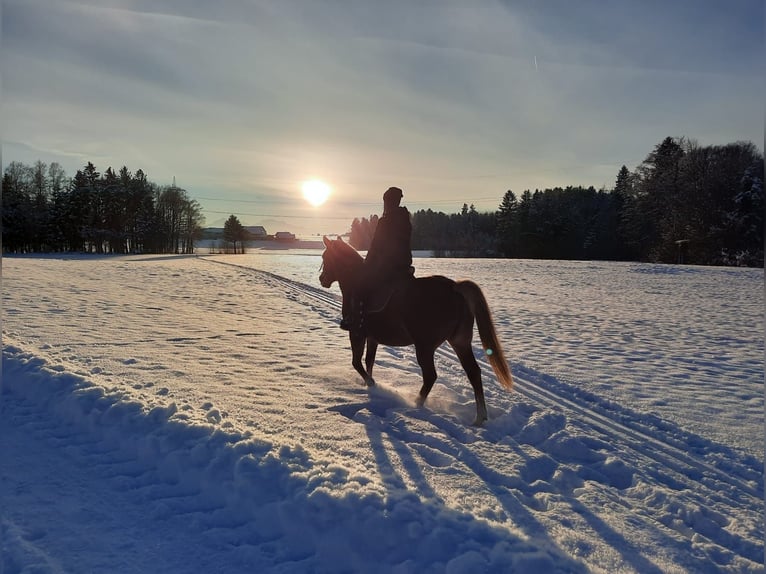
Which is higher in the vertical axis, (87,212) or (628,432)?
(87,212)

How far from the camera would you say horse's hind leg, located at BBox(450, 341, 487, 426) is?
16.1ft

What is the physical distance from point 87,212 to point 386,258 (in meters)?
69.7

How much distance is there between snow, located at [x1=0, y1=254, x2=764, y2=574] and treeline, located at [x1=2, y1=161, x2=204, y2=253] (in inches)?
2424

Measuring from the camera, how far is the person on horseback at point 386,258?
5305 mm

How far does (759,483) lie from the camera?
3.85 metres

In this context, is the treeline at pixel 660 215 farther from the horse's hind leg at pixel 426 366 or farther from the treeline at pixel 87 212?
the treeline at pixel 87 212

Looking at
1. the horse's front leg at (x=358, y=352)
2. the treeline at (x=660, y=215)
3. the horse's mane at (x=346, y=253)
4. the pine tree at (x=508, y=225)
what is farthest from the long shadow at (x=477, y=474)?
the pine tree at (x=508, y=225)

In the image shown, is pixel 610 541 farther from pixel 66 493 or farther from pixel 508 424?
pixel 66 493

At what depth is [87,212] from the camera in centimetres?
5972

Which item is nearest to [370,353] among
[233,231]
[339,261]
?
[339,261]

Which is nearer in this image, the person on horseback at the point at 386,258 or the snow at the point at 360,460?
the snow at the point at 360,460

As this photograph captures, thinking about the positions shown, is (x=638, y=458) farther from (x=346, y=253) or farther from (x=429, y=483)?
(x=346, y=253)

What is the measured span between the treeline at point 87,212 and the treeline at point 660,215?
154ft

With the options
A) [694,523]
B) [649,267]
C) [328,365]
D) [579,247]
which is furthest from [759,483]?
[579,247]
